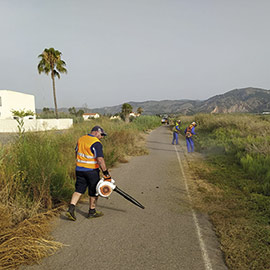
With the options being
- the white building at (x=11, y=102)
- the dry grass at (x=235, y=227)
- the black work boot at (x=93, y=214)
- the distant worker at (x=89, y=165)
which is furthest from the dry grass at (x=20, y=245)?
the white building at (x=11, y=102)

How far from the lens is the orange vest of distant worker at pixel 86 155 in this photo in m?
4.24

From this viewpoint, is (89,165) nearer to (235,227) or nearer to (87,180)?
(87,180)

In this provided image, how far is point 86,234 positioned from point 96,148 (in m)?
1.52

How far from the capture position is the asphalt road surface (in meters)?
2.99

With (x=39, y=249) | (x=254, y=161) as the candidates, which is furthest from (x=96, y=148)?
(x=254, y=161)

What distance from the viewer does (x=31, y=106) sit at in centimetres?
4456

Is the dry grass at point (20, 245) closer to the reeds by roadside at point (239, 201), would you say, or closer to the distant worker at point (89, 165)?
→ the distant worker at point (89, 165)

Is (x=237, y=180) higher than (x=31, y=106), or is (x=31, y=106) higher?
(x=31, y=106)

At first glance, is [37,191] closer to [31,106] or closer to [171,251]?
[171,251]

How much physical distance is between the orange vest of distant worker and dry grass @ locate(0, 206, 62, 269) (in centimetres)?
130

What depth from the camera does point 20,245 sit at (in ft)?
9.93

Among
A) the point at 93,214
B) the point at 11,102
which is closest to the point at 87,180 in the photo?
the point at 93,214

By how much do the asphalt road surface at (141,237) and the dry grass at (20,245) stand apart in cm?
16

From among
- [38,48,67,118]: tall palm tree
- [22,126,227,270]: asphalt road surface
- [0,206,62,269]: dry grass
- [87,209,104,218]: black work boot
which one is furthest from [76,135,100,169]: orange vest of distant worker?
[38,48,67,118]: tall palm tree
